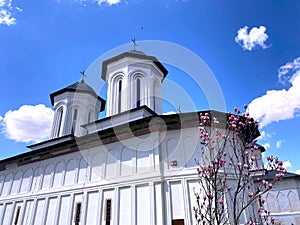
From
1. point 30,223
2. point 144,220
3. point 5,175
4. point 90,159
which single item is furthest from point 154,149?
point 5,175

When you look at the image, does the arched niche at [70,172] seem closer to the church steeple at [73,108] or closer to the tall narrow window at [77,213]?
the tall narrow window at [77,213]

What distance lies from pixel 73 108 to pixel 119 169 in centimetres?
1151

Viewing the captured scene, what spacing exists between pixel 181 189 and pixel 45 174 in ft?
30.8

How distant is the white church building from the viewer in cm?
990

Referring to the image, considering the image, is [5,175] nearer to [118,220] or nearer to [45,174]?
[45,174]

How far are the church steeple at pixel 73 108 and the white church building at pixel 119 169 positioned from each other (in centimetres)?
178

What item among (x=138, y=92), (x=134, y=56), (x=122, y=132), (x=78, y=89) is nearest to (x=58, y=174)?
(x=122, y=132)

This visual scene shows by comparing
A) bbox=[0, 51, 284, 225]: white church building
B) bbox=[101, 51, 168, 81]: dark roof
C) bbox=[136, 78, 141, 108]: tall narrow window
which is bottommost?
bbox=[0, 51, 284, 225]: white church building

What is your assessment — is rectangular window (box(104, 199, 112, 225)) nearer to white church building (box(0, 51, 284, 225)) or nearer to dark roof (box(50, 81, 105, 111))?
white church building (box(0, 51, 284, 225))

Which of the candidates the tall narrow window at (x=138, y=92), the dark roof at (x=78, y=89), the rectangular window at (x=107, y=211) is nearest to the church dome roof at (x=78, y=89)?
the dark roof at (x=78, y=89)

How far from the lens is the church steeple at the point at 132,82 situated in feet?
54.1

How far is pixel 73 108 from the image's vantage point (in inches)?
820

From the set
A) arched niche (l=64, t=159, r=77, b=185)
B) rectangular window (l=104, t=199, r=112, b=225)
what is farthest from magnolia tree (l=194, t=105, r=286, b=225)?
arched niche (l=64, t=159, r=77, b=185)

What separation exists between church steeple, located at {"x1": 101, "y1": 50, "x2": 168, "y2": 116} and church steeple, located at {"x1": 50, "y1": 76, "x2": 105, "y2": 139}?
4.04m
